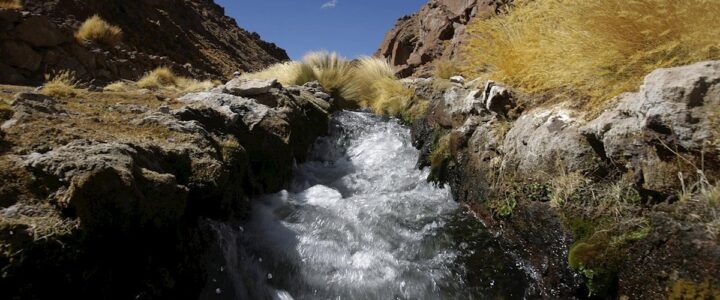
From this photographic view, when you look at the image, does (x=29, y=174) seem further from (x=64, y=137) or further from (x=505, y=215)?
(x=505, y=215)

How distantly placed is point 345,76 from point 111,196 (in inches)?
272

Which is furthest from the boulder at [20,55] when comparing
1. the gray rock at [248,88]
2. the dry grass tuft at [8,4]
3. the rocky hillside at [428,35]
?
the rocky hillside at [428,35]

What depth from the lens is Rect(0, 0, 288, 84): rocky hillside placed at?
293 inches

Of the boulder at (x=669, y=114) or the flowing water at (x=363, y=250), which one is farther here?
the flowing water at (x=363, y=250)

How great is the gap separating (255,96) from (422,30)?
899 cm

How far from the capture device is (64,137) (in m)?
2.37

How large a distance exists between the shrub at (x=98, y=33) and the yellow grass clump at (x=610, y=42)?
9602 mm

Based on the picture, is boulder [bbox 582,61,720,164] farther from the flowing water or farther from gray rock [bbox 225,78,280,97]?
gray rock [bbox 225,78,280,97]

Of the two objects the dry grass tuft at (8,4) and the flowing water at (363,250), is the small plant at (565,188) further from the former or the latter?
the dry grass tuft at (8,4)

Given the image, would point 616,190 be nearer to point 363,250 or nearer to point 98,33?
point 363,250

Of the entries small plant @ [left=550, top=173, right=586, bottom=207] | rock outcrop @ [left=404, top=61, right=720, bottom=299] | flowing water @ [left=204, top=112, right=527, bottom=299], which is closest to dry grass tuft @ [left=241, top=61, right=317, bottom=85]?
flowing water @ [left=204, top=112, right=527, bottom=299]

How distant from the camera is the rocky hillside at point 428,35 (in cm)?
1005

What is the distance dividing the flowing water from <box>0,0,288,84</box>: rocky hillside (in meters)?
4.48

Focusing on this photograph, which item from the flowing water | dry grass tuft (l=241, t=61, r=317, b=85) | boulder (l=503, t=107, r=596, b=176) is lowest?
the flowing water
